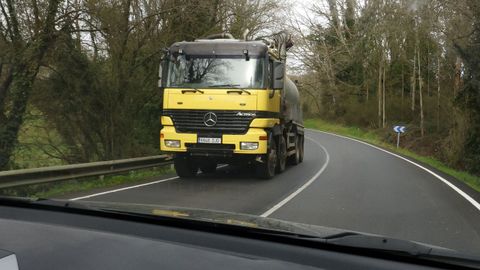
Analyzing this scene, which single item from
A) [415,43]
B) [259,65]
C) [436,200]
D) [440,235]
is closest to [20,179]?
[259,65]

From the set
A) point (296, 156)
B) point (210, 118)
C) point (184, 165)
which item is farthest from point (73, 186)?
point (296, 156)

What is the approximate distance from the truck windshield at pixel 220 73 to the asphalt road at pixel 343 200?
7.57 feet

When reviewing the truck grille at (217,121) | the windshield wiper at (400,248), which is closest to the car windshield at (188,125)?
the truck grille at (217,121)

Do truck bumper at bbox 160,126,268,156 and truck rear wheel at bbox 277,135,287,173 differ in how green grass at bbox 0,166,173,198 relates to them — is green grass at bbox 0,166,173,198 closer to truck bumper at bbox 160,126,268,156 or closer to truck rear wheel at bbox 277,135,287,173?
truck bumper at bbox 160,126,268,156

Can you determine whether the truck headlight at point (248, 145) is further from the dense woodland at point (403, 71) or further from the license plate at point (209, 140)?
the dense woodland at point (403, 71)

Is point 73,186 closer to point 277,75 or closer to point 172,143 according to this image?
point 172,143

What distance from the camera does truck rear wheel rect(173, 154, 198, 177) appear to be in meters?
14.5

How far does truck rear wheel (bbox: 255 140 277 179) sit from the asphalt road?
0.25 meters

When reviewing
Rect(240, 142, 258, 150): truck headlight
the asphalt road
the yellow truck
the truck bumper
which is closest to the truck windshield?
the yellow truck

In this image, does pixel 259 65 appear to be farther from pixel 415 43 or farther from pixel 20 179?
pixel 415 43

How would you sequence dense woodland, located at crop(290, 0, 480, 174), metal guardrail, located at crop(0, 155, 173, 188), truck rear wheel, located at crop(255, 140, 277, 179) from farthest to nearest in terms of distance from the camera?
dense woodland, located at crop(290, 0, 480, 174) → truck rear wheel, located at crop(255, 140, 277, 179) → metal guardrail, located at crop(0, 155, 173, 188)

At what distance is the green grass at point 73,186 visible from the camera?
1129cm

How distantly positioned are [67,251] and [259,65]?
37.3 feet

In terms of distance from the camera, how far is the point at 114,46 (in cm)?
1812
